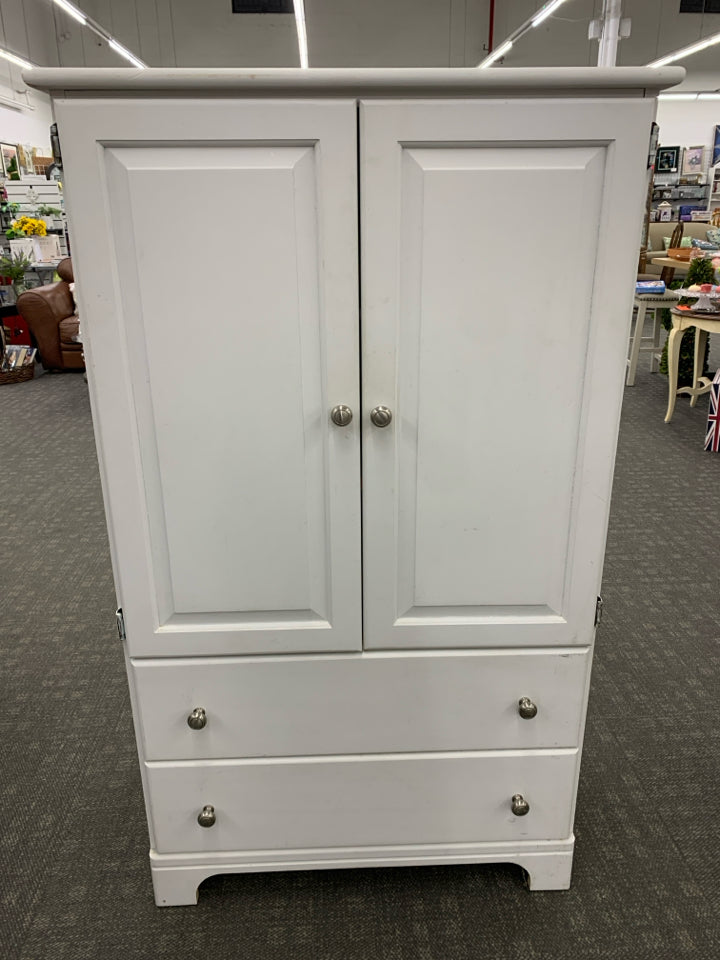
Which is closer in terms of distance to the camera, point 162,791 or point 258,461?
point 258,461

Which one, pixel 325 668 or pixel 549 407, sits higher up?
pixel 549 407

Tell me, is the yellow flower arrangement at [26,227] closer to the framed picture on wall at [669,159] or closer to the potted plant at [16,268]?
the potted plant at [16,268]

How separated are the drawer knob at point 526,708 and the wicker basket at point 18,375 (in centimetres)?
569

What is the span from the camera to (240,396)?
119cm

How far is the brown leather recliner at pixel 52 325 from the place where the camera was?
6086 millimetres

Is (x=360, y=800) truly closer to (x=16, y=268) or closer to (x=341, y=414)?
(x=341, y=414)

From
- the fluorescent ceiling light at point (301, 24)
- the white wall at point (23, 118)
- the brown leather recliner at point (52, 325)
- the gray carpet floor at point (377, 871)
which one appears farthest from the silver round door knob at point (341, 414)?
the white wall at point (23, 118)

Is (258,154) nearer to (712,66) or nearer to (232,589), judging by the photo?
(232,589)

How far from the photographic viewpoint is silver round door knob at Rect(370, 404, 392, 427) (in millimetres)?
1183

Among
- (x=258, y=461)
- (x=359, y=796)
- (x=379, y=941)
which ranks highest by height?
(x=258, y=461)

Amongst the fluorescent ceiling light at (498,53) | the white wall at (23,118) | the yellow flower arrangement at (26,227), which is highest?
the fluorescent ceiling light at (498,53)

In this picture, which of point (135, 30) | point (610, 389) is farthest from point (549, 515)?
point (135, 30)

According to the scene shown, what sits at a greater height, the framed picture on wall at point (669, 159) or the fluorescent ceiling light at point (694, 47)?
the fluorescent ceiling light at point (694, 47)

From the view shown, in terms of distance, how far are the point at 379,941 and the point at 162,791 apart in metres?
0.52
